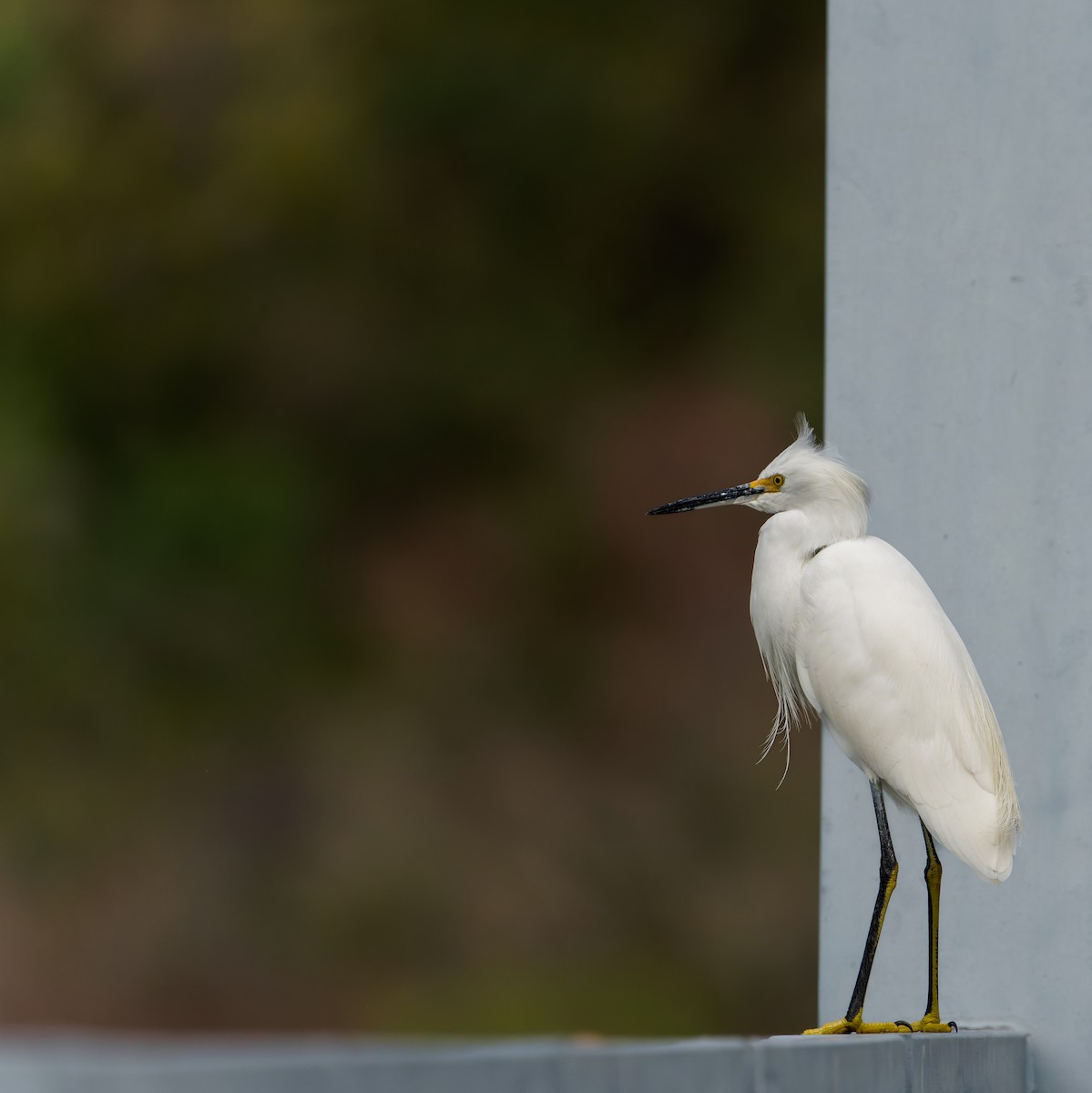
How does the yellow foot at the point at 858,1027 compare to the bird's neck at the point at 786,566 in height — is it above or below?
below

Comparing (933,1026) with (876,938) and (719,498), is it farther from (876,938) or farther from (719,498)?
(719,498)

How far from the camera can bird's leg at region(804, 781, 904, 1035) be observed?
92 centimetres

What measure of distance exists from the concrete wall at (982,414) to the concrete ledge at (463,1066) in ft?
0.99

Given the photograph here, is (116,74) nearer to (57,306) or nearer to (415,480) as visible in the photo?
(57,306)

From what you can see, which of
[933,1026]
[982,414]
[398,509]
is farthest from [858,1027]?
[398,509]

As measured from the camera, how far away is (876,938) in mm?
1000

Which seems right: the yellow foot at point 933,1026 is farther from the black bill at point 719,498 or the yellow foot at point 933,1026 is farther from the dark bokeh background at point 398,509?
the dark bokeh background at point 398,509

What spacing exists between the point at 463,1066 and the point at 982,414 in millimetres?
788

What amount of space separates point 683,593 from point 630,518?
0.31 m

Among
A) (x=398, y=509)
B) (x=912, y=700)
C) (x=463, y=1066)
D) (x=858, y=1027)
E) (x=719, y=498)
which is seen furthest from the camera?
(x=398, y=509)

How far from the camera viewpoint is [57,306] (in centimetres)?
542

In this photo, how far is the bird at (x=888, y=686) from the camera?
996 millimetres

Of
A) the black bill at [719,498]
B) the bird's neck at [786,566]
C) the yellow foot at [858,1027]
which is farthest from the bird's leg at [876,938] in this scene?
the black bill at [719,498]

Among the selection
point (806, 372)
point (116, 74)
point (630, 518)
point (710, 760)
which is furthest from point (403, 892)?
point (116, 74)
